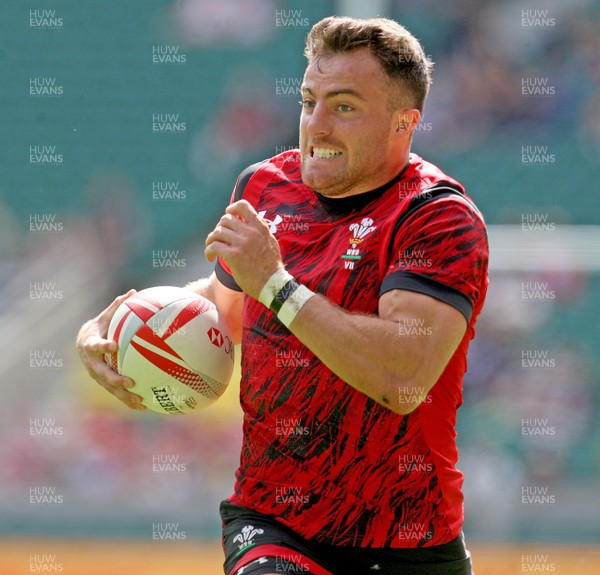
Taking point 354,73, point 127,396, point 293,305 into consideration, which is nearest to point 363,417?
point 293,305

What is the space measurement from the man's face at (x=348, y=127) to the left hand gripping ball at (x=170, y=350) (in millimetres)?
511

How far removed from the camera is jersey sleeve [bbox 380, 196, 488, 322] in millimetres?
2287

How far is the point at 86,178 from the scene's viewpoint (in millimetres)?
5059

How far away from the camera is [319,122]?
255 centimetres

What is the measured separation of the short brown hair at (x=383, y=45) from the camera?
2578 mm

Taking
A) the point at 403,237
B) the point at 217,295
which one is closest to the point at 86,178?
the point at 217,295

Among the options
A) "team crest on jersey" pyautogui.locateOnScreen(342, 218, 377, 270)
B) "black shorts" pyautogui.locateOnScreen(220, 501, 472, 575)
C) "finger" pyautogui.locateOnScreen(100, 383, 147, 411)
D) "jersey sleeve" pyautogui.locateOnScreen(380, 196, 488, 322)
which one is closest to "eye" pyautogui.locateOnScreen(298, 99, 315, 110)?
"team crest on jersey" pyautogui.locateOnScreen(342, 218, 377, 270)

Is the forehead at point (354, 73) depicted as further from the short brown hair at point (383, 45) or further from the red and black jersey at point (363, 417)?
the red and black jersey at point (363, 417)

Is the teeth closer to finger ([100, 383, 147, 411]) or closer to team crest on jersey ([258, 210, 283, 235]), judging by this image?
team crest on jersey ([258, 210, 283, 235])

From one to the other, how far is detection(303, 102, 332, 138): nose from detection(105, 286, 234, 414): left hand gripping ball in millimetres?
597

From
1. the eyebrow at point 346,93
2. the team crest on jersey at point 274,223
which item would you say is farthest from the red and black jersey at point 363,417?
the eyebrow at point 346,93

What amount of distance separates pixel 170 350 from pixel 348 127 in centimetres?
76

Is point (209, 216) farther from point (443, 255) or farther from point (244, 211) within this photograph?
point (443, 255)

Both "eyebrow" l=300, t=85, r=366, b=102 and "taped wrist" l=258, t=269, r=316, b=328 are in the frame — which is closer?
"taped wrist" l=258, t=269, r=316, b=328
